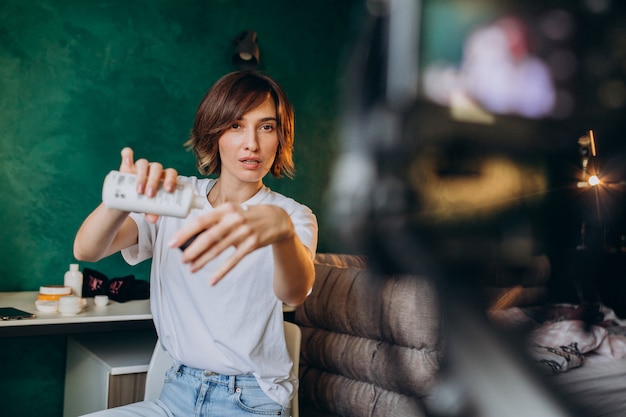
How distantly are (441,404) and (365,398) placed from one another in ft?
5.13

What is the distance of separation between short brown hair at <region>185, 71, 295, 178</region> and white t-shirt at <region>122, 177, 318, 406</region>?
17 cm

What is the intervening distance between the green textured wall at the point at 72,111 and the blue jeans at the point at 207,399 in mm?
920

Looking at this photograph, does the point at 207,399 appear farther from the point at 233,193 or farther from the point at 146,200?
the point at 146,200

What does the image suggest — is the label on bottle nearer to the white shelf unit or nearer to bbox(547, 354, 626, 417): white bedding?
bbox(547, 354, 626, 417): white bedding

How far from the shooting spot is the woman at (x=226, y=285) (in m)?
1.19

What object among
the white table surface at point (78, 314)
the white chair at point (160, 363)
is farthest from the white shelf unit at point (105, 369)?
the white chair at point (160, 363)

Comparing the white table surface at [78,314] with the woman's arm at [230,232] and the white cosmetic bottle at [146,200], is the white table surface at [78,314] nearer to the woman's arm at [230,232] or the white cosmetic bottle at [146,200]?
the white cosmetic bottle at [146,200]

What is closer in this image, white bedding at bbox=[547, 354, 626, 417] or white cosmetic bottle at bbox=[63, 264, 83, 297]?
white bedding at bbox=[547, 354, 626, 417]

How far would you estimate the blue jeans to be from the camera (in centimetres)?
118

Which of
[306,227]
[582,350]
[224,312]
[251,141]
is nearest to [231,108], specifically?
[251,141]

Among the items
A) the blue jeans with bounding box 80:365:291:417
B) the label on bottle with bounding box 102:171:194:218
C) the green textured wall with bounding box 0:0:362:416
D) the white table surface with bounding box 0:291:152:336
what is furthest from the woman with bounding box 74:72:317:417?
the green textured wall with bounding box 0:0:362:416

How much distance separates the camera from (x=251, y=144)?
1.26 metres

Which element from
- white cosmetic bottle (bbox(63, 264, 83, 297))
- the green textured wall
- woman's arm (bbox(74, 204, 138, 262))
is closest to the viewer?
woman's arm (bbox(74, 204, 138, 262))

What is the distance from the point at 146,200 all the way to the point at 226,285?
1.88ft
